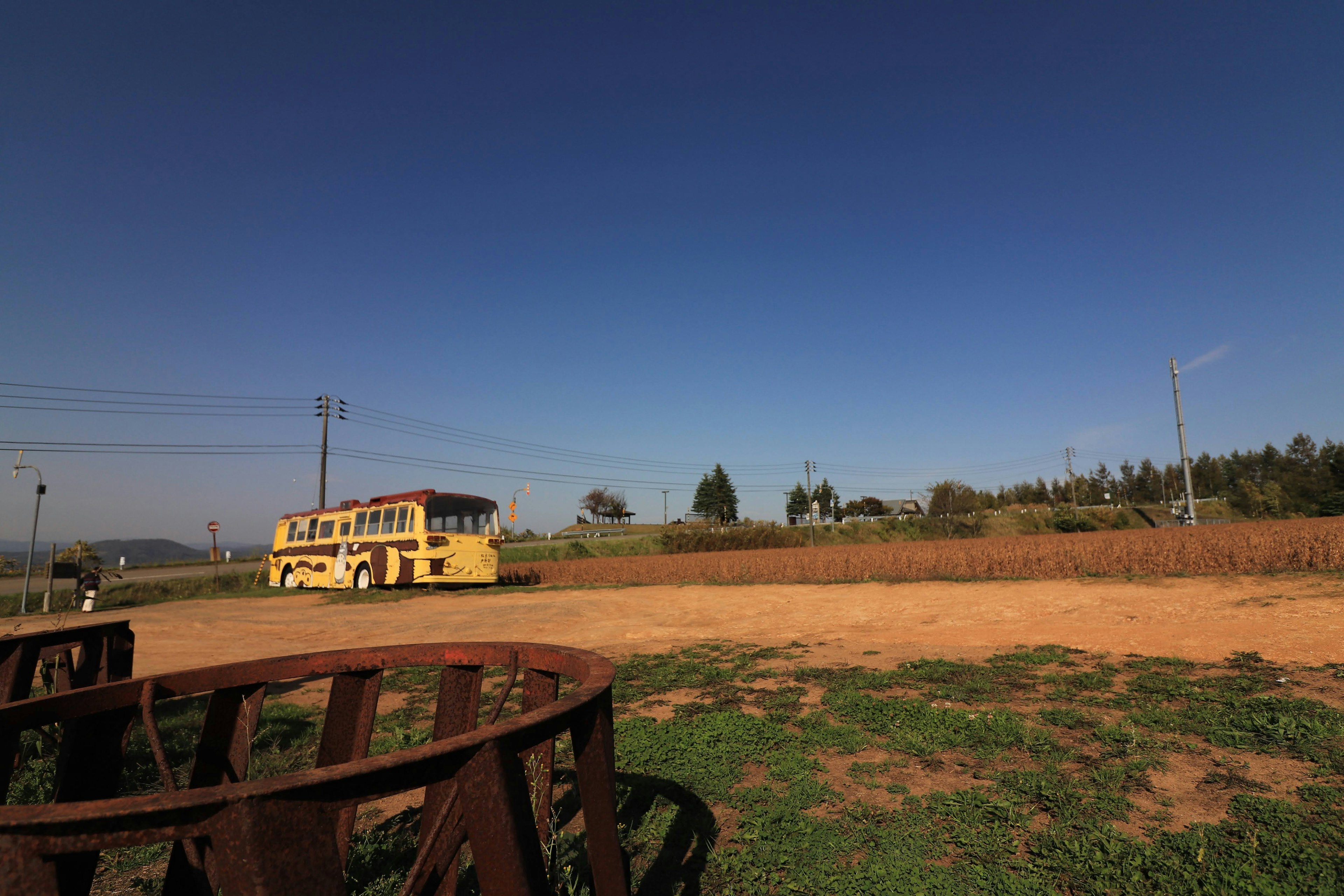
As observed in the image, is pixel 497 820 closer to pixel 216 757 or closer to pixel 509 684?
pixel 509 684

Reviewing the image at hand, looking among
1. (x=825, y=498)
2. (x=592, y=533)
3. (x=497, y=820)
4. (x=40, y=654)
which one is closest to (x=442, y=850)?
(x=497, y=820)

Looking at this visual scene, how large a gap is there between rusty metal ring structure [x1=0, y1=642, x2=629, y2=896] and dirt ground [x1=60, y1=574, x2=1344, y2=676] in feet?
22.6

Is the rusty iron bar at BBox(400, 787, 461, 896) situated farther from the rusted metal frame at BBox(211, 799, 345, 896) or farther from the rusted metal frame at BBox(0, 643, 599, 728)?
the rusted metal frame at BBox(0, 643, 599, 728)

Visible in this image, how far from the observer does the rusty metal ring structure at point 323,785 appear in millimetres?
1182

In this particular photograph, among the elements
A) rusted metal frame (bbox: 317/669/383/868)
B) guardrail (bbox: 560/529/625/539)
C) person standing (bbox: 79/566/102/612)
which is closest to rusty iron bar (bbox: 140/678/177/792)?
rusted metal frame (bbox: 317/669/383/868)

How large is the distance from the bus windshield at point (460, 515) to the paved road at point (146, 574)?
577 inches

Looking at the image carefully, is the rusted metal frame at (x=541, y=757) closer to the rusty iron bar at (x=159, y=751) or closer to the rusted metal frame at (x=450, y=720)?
the rusted metal frame at (x=450, y=720)

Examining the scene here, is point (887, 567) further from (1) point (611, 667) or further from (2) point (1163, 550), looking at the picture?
(1) point (611, 667)

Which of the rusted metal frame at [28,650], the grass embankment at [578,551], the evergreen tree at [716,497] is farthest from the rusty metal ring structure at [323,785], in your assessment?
the evergreen tree at [716,497]

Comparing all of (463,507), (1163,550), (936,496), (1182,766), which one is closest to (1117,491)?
(936,496)

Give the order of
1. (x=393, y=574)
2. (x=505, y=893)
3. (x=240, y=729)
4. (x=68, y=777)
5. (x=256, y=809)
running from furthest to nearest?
1. (x=393, y=574)
2. (x=240, y=729)
3. (x=68, y=777)
4. (x=505, y=893)
5. (x=256, y=809)

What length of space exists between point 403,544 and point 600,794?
66.4ft

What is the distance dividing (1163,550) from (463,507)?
858 inches

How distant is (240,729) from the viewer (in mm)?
3080
